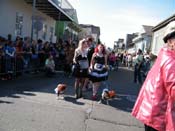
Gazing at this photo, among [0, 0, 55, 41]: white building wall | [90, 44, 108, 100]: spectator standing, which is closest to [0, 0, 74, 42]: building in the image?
[0, 0, 55, 41]: white building wall

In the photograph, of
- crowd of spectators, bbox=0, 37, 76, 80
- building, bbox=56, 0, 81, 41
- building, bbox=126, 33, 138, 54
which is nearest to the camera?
crowd of spectators, bbox=0, 37, 76, 80

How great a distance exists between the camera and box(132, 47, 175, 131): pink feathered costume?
2953mm

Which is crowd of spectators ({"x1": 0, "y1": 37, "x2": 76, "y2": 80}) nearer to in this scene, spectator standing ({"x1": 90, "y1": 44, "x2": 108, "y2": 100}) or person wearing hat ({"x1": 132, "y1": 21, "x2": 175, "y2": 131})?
spectator standing ({"x1": 90, "y1": 44, "x2": 108, "y2": 100})

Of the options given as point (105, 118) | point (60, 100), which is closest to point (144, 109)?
point (105, 118)

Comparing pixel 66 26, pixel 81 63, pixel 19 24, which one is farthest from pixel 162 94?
pixel 66 26

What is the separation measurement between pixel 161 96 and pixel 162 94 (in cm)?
2

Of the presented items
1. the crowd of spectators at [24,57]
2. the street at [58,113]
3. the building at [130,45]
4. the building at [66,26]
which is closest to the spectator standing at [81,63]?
the street at [58,113]

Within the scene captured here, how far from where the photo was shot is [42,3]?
2183 centimetres

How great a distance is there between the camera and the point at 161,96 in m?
3.08

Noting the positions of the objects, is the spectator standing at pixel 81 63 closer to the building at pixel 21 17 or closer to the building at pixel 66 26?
the building at pixel 21 17

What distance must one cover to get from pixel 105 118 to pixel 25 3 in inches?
602

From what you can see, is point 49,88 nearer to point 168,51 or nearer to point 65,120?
point 65,120

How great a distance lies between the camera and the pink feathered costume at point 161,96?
295cm

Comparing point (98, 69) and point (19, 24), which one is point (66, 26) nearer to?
point (19, 24)
